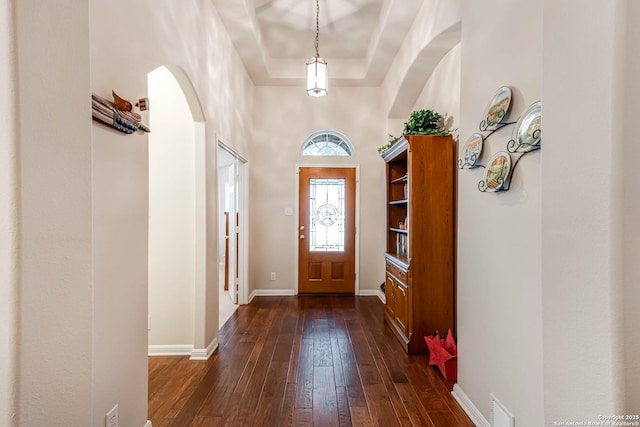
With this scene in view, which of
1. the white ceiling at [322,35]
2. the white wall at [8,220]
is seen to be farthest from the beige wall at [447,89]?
the white wall at [8,220]

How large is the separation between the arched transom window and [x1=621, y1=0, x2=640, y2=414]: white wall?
409 centimetres

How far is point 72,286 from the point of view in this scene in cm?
85

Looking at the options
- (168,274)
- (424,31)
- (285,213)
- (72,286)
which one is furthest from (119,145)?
(285,213)

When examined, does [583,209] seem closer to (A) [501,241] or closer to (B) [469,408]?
(A) [501,241]

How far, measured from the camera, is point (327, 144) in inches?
192

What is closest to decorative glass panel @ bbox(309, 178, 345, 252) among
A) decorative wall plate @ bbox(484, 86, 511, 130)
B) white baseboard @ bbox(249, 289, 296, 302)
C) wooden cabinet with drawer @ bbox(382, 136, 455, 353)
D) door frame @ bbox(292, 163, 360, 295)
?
door frame @ bbox(292, 163, 360, 295)

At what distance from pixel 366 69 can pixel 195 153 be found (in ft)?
9.43

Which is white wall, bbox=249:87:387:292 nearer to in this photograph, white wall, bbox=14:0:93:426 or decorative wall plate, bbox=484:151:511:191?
decorative wall plate, bbox=484:151:511:191

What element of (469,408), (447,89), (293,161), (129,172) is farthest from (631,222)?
(293,161)

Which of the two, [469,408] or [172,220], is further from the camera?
[172,220]

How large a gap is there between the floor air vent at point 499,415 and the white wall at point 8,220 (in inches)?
75.7

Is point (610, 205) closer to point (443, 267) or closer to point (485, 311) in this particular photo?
point (485, 311)

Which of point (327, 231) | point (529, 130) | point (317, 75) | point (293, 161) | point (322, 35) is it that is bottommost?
point (327, 231)

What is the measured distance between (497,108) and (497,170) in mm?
328
